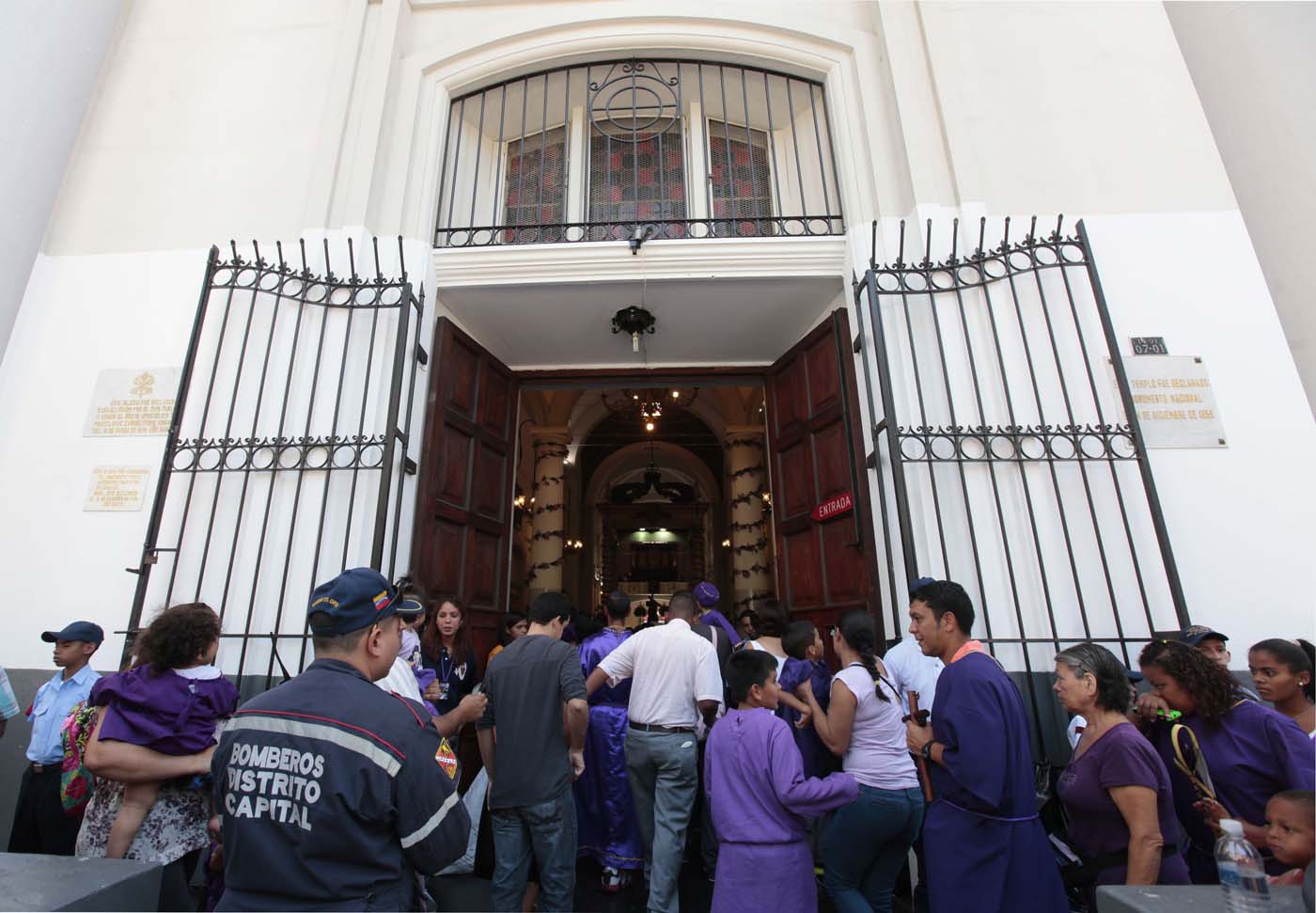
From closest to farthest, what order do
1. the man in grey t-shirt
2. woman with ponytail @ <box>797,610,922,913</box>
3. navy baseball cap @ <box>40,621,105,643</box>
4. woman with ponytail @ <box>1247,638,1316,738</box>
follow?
woman with ponytail @ <box>1247,638,1316,738</box>
woman with ponytail @ <box>797,610,922,913</box>
the man in grey t-shirt
navy baseball cap @ <box>40,621,105,643</box>

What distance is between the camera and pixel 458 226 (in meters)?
5.48

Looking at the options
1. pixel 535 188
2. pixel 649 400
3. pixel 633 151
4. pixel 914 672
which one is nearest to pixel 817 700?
pixel 914 672

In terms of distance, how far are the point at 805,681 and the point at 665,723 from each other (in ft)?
2.56

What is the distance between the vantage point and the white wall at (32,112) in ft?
12.5

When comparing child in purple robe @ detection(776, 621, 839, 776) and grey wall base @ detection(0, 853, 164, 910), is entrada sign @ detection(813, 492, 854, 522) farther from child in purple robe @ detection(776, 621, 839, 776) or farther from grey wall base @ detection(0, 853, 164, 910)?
grey wall base @ detection(0, 853, 164, 910)

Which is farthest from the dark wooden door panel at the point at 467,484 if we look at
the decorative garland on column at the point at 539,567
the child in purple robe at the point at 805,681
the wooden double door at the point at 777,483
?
the decorative garland on column at the point at 539,567

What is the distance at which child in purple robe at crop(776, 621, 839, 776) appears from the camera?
11.5ft

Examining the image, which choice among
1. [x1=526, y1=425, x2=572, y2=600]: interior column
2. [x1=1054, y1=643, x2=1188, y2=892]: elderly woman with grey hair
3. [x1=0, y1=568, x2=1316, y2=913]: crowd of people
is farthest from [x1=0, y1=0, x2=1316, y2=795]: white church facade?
[x1=526, y1=425, x2=572, y2=600]: interior column

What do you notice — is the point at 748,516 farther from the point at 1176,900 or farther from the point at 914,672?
the point at 1176,900

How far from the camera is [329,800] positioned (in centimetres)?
143

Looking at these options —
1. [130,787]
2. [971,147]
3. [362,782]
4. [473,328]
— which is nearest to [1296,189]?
[971,147]

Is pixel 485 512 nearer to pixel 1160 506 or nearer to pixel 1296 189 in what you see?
pixel 1160 506

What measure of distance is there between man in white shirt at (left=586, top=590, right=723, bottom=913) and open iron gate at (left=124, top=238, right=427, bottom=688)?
177 cm

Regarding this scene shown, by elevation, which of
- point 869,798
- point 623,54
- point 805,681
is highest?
point 623,54
